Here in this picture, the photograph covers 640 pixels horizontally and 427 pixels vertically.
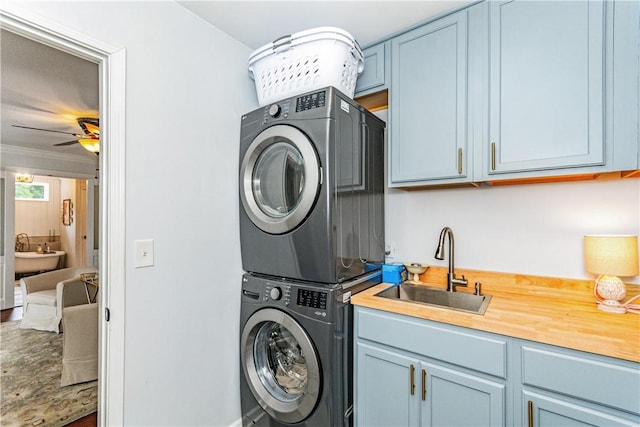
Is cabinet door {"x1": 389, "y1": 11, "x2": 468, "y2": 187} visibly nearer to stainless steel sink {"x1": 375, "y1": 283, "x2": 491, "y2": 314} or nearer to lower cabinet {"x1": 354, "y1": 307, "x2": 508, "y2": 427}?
stainless steel sink {"x1": 375, "y1": 283, "x2": 491, "y2": 314}

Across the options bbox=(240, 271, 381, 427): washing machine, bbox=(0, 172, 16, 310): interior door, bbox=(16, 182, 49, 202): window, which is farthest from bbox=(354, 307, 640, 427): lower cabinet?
bbox=(16, 182, 49, 202): window

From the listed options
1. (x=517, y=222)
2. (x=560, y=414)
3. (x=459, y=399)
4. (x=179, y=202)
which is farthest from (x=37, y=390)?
(x=517, y=222)

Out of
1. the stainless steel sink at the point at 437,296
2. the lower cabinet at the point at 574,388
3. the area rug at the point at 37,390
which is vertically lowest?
the area rug at the point at 37,390

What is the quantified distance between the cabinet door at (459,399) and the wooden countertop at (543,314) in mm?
225

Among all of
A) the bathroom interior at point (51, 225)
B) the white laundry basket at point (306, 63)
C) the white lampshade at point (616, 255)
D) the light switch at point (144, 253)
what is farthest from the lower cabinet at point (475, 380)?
the bathroom interior at point (51, 225)

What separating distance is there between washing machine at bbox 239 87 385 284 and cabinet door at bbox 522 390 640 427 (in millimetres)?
867

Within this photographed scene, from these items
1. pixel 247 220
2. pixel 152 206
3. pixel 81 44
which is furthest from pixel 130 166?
pixel 247 220

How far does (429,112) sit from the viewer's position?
164cm

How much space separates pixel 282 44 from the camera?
62.0 inches

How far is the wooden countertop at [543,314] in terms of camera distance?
3.36ft

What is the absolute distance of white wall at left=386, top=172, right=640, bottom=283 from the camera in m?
1.46

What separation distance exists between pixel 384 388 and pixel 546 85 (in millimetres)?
1557

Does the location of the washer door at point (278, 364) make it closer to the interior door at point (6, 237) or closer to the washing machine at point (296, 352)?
the washing machine at point (296, 352)

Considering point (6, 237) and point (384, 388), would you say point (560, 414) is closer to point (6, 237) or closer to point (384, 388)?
point (384, 388)
